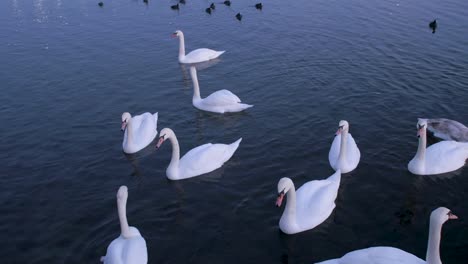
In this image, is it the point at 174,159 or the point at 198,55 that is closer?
the point at 174,159

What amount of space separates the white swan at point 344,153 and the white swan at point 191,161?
3155mm

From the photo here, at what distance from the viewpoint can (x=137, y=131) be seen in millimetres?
15422

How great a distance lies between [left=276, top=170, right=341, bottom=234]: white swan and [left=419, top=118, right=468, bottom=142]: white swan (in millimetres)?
4915

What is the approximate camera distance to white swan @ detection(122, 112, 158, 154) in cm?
1465

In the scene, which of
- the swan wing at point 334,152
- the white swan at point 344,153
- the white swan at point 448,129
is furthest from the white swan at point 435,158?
the swan wing at point 334,152

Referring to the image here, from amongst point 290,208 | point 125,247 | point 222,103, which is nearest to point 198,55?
point 222,103

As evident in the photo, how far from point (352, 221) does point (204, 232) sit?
11.4 ft

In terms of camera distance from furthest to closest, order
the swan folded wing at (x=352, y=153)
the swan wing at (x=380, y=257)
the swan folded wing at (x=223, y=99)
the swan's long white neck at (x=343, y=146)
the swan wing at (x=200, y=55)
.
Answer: the swan wing at (x=200, y=55) < the swan folded wing at (x=223, y=99) < the swan folded wing at (x=352, y=153) < the swan's long white neck at (x=343, y=146) < the swan wing at (x=380, y=257)

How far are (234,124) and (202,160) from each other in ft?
11.5

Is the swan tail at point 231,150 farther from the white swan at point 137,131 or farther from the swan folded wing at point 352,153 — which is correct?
the swan folded wing at point 352,153

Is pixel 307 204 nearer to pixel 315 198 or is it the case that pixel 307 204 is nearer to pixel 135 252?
pixel 315 198

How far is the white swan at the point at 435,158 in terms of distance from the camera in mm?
12789

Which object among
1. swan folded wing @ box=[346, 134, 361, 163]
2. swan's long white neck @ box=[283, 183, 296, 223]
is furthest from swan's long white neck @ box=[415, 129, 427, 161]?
swan's long white neck @ box=[283, 183, 296, 223]

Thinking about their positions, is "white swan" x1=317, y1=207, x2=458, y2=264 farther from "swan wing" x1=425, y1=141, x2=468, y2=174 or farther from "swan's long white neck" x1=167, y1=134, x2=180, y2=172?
"swan's long white neck" x1=167, y1=134, x2=180, y2=172
